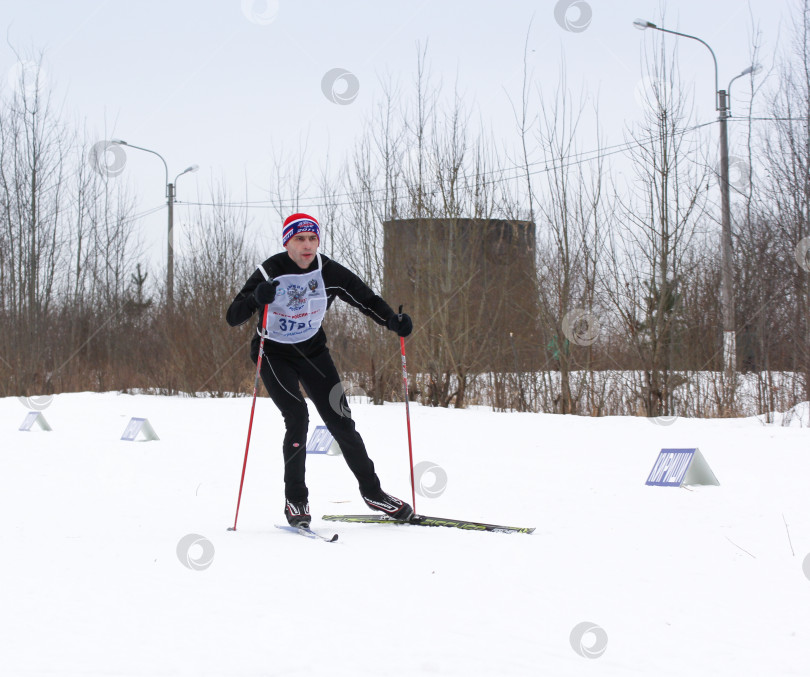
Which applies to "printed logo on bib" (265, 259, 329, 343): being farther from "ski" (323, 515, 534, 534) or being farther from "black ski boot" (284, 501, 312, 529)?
"ski" (323, 515, 534, 534)

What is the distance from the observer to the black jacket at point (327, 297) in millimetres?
5051

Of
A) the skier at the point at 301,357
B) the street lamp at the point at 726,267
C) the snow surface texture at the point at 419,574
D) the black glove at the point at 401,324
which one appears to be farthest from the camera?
the street lamp at the point at 726,267

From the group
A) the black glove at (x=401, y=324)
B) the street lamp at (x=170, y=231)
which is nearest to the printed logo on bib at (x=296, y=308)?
the black glove at (x=401, y=324)

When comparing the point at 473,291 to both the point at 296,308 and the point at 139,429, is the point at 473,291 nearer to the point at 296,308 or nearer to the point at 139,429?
the point at 139,429

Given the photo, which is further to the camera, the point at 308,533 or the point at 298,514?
the point at 298,514

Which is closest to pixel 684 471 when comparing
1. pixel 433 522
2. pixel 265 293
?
pixel 433 522

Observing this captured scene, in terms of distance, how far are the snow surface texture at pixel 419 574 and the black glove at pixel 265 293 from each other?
1365 millimetres

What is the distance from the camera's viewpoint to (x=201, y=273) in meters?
17.9

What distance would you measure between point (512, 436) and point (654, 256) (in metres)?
3.98

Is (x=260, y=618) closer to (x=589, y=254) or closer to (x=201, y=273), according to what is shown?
(x=589, y=254)

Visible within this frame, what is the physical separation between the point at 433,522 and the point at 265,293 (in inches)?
68.1

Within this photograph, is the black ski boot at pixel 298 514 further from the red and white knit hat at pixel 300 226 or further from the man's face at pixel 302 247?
the red and white knit hat at pixel 300 226

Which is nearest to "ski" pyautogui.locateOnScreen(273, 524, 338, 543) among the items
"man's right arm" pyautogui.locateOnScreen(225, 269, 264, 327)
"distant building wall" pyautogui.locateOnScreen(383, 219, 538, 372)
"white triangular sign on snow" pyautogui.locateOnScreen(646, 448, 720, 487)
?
"man's right arm" pyautogui.locateOnScreen(225, 269, 264, 327)

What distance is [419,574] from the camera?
151 inches
